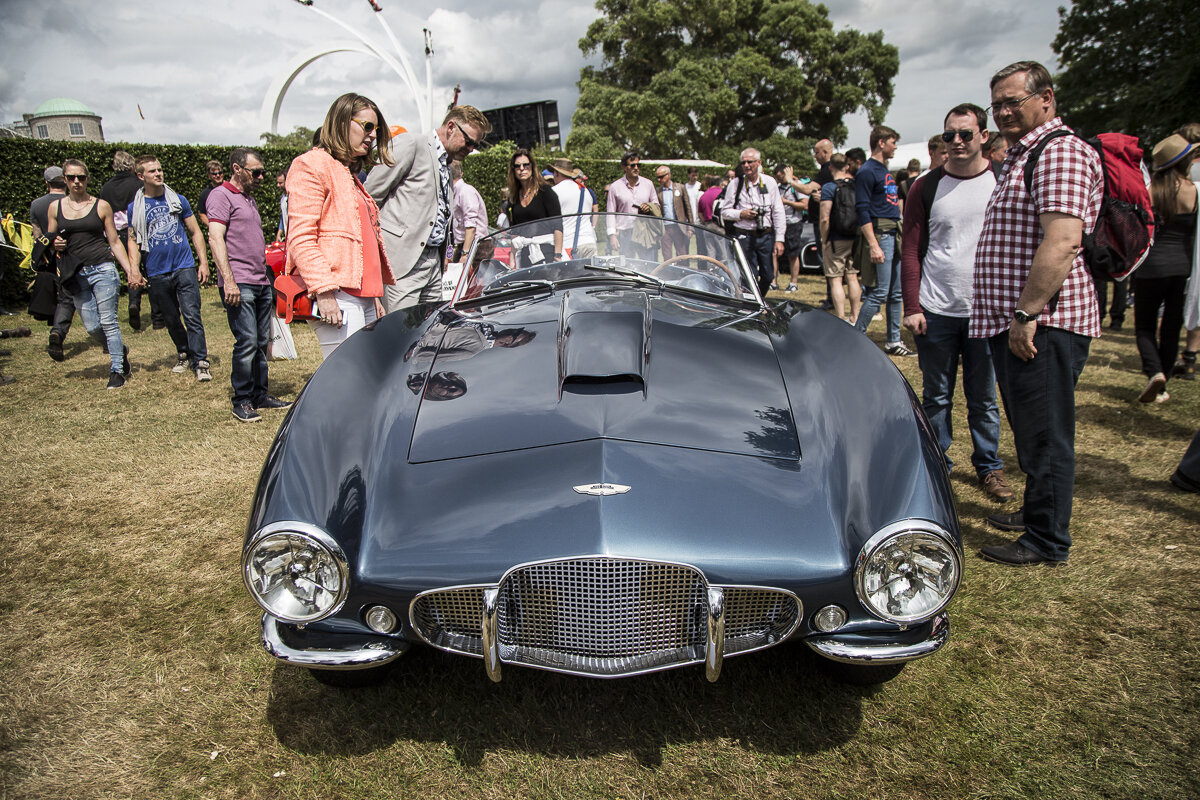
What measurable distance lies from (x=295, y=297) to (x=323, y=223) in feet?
1.29

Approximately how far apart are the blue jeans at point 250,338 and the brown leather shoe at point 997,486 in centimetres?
507

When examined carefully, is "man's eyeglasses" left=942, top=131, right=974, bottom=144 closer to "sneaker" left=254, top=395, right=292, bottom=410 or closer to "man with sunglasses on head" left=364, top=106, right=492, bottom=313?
"man with sunglasses on head" left=364, top=106, right=492, bottom=313

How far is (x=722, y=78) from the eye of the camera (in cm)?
3688

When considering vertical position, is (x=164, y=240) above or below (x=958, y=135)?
below

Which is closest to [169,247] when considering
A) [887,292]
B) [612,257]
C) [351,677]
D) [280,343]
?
[280,343]

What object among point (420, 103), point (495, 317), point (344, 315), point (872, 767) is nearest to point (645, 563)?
point (872, 767)

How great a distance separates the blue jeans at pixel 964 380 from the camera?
3787mm

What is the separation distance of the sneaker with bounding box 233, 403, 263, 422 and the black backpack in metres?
5.79

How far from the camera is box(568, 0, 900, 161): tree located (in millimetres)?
36688

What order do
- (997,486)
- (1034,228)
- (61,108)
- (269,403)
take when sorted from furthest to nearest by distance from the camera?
1. (61,108)
2. (269,403)
3. (997,486)
4. (1034,228)

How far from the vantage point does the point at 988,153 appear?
5.18 m

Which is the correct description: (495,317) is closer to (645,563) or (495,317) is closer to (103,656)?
(645,563)

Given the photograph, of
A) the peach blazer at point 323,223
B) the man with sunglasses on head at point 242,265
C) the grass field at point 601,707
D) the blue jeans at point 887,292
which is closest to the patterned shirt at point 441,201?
the peach blazer at point 323,223

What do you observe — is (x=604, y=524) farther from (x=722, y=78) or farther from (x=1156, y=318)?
(x=722, y=78)
